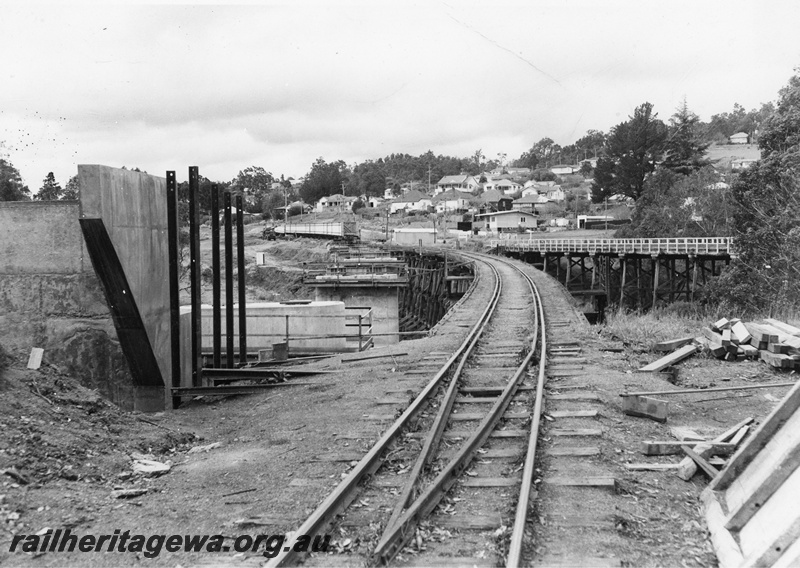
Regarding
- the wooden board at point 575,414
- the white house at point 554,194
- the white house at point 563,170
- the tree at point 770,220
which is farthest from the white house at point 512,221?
the white house at point 563,170

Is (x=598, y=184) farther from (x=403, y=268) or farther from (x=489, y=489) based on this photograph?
(x=489, y=489)

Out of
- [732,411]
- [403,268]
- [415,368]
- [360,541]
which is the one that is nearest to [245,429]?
[415,368]

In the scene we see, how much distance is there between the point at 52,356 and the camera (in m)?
10.0

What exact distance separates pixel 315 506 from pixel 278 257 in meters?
63.9

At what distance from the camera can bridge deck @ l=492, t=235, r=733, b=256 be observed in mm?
32844

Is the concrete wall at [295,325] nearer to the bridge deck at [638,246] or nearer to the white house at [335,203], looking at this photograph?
the bridge deck at [638,246]

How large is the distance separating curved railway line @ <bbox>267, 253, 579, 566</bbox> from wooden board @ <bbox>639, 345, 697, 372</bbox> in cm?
160

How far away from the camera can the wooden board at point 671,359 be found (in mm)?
9828

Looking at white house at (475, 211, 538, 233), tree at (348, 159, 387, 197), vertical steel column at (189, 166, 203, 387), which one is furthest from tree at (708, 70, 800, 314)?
tree at (348, 159, 387, 197)

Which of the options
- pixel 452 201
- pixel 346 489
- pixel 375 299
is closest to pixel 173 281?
pixel 346 489

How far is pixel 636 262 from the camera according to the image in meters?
44.5

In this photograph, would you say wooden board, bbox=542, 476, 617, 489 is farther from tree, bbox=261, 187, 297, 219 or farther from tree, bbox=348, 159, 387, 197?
tree, bbox=348, 159, 387, 197

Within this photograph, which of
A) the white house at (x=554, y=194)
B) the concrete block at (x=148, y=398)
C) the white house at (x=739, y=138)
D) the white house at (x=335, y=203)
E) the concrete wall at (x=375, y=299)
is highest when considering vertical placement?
the white house at (x=739, y=138)

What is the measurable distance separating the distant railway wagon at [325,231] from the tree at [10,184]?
40.3m
